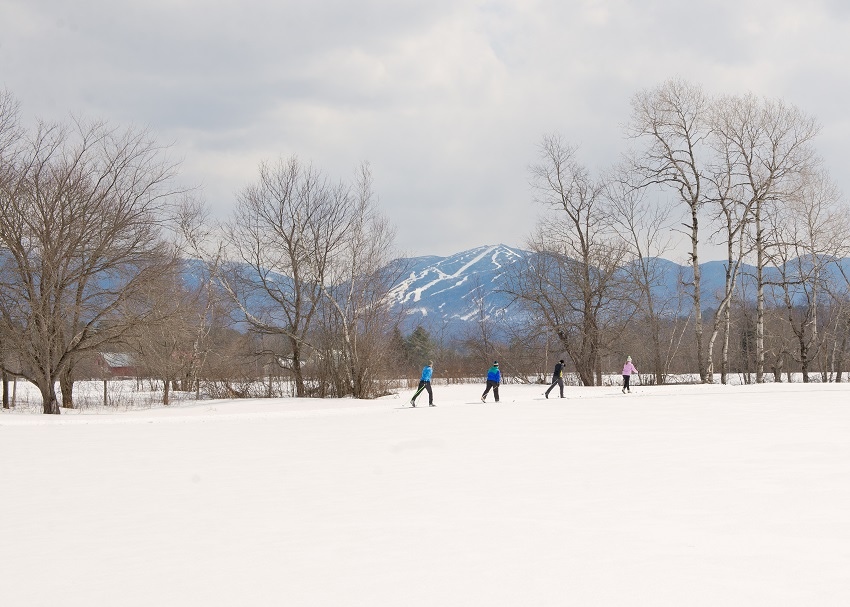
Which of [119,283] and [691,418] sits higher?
[119,283]

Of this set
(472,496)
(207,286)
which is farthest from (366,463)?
(207,286)

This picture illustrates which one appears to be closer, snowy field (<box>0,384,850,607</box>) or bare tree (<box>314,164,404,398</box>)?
snowy field (<box>0,384,850,607</box>)

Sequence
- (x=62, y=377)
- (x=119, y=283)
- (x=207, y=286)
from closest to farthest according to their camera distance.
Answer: (x=119, y=283), (x=62, y=377), (x=207, y=286)

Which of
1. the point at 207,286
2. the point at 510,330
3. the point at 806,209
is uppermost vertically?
the point at 806,209

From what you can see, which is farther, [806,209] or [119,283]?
[806,209]

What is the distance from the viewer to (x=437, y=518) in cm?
779

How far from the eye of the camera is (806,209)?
4500 centimetres

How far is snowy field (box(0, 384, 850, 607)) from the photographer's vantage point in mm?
5457

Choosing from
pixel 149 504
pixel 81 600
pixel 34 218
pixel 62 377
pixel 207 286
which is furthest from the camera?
pixel 207 286

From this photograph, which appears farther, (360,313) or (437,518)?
(360,313)

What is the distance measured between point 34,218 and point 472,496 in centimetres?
2389

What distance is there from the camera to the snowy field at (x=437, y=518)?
5.46 m

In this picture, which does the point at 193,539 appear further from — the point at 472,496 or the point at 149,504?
the point at 472,496

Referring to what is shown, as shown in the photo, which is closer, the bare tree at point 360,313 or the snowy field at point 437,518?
the snowy field at point 437,518
